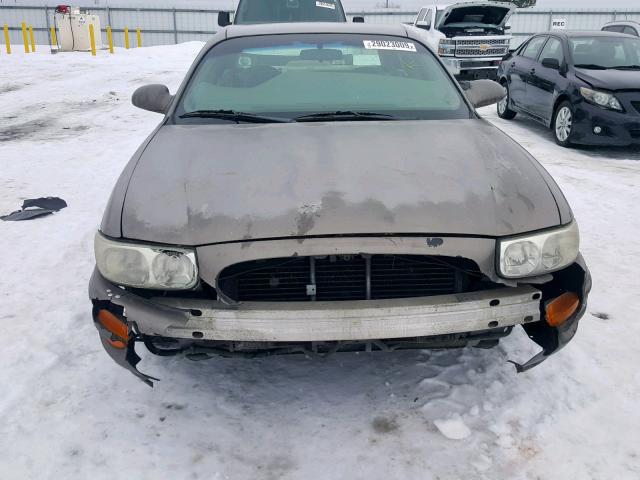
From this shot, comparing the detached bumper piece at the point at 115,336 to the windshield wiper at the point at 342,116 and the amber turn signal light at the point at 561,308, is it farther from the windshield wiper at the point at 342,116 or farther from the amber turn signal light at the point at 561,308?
the amber turn signal light at the point at 561,308

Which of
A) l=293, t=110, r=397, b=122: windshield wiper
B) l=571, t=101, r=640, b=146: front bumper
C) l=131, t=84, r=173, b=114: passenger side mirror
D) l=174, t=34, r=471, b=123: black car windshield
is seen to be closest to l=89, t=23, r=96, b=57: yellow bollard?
l=571, t=101, r=640, b=146: front bumper

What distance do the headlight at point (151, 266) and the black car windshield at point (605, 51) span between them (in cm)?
782

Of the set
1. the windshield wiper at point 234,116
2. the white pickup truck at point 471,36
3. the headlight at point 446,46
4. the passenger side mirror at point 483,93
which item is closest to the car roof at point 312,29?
the passenger side mirror at point 483,93

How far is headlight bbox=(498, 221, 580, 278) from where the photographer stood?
2.26m

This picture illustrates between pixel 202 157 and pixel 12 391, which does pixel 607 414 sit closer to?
pixel 202 157

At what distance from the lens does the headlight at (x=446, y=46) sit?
47.4 feet

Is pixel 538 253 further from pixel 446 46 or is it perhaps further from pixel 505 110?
pixel 446 46

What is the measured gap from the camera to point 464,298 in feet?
7.45

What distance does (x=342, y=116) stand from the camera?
126 inches

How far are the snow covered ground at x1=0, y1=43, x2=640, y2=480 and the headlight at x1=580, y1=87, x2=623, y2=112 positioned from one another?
4170mm

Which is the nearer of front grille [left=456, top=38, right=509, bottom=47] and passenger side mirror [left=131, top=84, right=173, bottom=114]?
passenger side mirror [left=131, top=84, right=173, bottom=114]

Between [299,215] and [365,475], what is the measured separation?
1.02m

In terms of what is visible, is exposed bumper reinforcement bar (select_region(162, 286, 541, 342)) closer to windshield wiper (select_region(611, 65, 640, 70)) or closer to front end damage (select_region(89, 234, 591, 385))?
front end damage (select_region(89, 234, 591, 385))

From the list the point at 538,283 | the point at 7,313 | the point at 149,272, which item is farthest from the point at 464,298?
the point at 7,313
